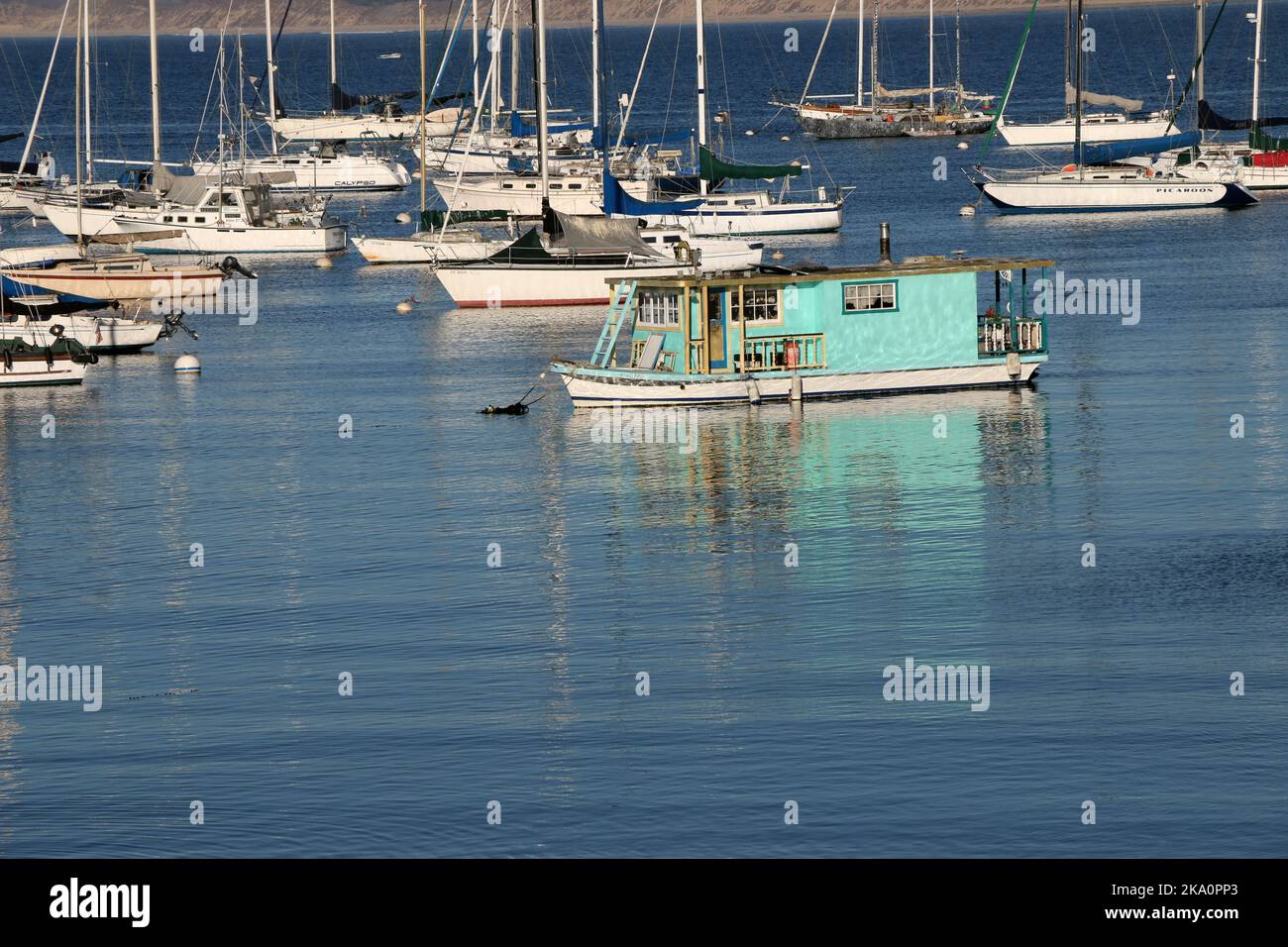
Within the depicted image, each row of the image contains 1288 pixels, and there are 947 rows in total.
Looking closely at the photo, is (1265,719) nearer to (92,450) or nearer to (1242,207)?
(92,450)

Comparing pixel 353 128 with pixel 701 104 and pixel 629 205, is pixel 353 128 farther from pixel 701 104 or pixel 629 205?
pixel 629 205

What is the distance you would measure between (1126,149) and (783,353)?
61.3 meters

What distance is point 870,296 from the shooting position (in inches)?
2333

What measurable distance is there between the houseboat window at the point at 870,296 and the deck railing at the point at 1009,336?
3607mm

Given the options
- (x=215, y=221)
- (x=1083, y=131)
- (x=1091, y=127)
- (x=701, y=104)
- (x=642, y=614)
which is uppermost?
(x=1091, y=127)

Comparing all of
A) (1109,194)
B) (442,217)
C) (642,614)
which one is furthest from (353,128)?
(642,614)

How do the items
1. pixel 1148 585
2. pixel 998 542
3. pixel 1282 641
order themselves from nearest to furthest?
pixel 1282 641 < pixel 1148 585 < pixel 998 542

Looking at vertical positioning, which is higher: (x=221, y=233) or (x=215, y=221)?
(x=215, y=221)

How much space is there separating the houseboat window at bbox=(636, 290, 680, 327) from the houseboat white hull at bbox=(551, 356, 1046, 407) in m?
1.71

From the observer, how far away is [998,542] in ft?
145

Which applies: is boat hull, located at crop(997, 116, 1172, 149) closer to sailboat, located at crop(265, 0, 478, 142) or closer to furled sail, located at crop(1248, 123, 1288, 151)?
furled sail, located at crop(1248, 123, 1288, 151)

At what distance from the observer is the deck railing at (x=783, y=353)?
2345 inches
